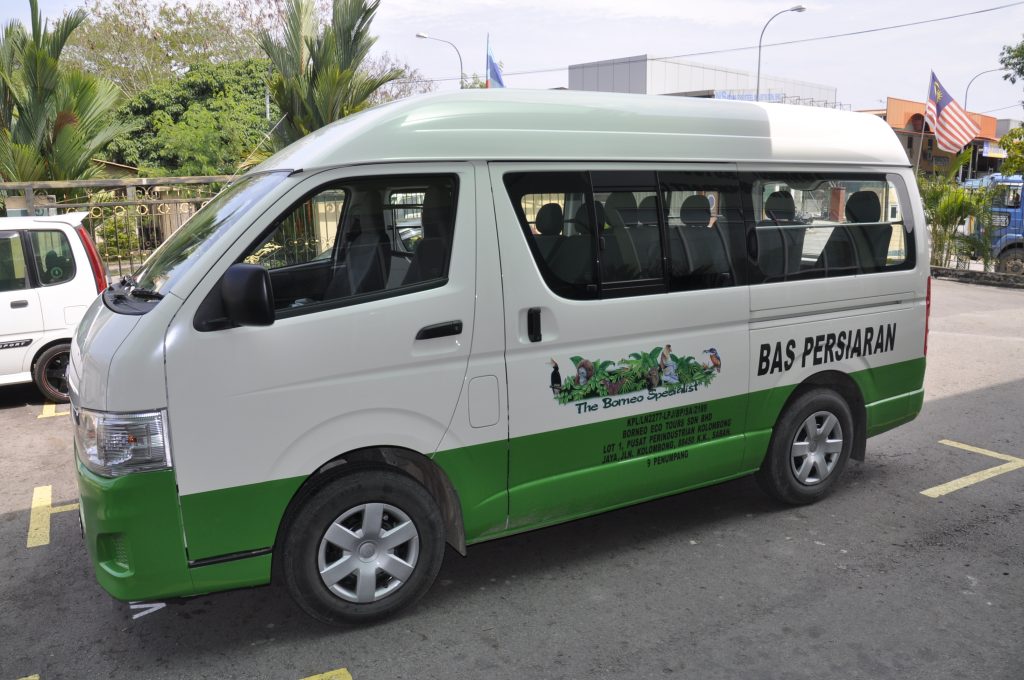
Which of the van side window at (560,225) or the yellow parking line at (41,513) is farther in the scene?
the yellow parking line at (41,513)

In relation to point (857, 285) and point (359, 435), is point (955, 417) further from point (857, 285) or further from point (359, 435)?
point (359, 435)

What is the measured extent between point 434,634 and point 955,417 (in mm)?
5515

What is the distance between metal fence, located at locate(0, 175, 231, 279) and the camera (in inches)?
425

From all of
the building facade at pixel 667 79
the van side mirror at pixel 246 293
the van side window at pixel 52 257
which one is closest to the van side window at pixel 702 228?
the van side mirror at pixel 246 293

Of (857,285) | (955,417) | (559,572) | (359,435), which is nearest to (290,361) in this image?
(359,435)

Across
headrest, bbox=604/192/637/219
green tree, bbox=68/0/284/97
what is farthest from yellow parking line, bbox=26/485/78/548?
green tree, bbox=68/0/284/97

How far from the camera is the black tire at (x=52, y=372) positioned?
25.3 feet

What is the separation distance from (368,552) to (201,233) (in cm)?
163

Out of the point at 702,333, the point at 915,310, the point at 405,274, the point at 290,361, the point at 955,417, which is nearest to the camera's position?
the point at 290,361

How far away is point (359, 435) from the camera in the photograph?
3521mm

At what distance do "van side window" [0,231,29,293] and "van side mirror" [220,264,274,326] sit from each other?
5.52m

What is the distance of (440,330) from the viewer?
3.62 meters

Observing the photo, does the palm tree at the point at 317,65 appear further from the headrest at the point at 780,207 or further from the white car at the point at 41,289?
the headrest at the point at 780,207

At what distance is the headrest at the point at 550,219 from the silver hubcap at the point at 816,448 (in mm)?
2139
